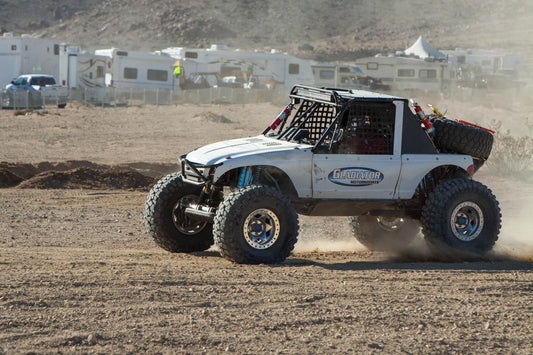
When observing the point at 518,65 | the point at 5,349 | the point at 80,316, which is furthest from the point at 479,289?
the point at 518,65

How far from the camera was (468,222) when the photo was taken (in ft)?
32.3

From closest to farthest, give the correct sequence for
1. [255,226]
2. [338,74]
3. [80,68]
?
[255,226] → [80,68] → [338,74]

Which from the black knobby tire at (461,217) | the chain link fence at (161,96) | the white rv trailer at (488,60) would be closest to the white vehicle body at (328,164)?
the black knobby tire at (461,217)

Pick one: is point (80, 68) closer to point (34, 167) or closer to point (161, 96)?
point (161, 96)

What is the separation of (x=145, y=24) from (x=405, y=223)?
273 ft

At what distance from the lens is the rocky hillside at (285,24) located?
88.7 m

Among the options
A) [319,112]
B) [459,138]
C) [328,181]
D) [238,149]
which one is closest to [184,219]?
[238,149]

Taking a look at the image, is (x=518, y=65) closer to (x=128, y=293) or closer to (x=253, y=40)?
(x=253, y=40)

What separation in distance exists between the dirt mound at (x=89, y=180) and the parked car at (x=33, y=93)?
22.1 m

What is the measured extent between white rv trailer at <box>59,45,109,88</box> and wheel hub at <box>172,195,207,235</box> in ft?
126

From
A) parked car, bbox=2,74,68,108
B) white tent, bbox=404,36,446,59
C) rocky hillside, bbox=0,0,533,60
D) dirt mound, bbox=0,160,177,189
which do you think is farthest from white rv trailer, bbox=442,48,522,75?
dirt mound, bbox=0,160,177,189

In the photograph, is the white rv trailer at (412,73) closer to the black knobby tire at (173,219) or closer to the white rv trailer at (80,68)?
the white rv trailer at (80,68)

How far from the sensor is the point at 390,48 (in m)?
89.2

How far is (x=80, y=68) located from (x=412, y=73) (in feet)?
73.9
